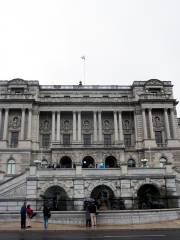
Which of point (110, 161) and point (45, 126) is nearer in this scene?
point (110, 161)

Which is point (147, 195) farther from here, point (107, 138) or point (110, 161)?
point (107, 138)

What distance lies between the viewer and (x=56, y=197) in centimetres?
3631

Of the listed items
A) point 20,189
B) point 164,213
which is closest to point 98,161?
point 20,189

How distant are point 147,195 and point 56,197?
1162 centimetres

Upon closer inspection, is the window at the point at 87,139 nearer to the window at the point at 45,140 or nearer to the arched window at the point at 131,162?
the window at the point at 45,140

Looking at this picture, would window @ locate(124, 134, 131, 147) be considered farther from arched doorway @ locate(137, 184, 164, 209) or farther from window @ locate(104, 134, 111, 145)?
arched doorway @ locate(137, 184, 164, 209)

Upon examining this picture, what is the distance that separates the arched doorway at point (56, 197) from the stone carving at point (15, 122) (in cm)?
2454

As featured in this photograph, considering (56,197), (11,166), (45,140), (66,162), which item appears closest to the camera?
(56,197)

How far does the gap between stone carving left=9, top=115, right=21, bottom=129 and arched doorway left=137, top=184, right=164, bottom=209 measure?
30.4m

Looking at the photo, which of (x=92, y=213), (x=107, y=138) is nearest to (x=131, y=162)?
(x=107, y=138)

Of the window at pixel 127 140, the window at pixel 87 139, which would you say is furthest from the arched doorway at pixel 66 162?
the window at pixel 127 140

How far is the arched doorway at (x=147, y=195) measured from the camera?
3536 centimetres

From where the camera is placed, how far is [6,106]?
58281 mm

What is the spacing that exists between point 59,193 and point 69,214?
1185 centimetres
